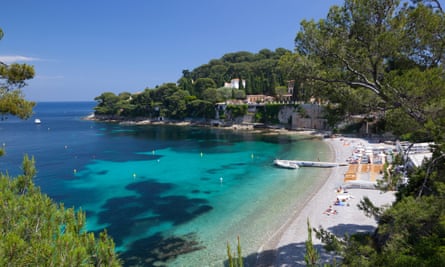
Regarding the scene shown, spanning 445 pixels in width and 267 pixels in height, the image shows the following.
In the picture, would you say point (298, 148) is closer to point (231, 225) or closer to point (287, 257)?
point (231, 225)

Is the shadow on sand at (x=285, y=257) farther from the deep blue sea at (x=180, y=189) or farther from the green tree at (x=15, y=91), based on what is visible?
the green tree at (x=15, y=91)

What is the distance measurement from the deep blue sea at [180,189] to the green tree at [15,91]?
7476 mm

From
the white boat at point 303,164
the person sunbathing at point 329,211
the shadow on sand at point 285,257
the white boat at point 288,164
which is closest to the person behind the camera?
the shadow on sand at point 285,257

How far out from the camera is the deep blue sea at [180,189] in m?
14.0

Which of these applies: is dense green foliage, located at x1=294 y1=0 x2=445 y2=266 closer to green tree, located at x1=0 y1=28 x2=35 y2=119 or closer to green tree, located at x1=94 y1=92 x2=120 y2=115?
green tree, located at x1=0 y1=28 x2=35 y2=119

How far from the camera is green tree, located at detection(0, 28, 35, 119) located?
322 inches

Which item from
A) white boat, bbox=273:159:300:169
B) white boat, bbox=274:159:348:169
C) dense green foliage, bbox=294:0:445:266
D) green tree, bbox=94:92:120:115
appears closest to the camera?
dense green foliage, bbox=294:0:445:266

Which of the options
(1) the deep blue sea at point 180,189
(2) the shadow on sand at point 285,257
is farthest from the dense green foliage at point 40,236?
(2) the shadow on sand at point 285,257

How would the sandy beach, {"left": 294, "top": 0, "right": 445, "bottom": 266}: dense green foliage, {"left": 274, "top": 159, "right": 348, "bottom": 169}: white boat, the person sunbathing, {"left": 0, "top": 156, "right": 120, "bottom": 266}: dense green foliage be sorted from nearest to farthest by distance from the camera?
{"left": 0, "top": 156, "right": 120, "bottom": 266}: dense green foliage
{"left": 294, "top": 0, "right": 445, "bottom": 266}: dense green foliage
the sandy beach
the person sunbathing
{"left": 274, "top": 159, "right": 348, "bottom": 169}: white boat

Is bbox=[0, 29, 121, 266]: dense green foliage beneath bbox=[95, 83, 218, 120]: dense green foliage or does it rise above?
beneath

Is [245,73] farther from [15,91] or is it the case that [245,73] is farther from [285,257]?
[15,91]

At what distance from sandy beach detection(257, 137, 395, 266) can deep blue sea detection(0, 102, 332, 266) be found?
24.5 inches

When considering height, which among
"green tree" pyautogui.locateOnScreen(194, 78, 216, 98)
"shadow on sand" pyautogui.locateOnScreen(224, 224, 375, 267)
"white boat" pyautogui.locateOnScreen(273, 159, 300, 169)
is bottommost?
"shadow on sand" pyautogui.locateOnScreen(224, 224, 375, 267)

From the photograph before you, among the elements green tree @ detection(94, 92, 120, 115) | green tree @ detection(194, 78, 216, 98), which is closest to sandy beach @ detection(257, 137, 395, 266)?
green tree @ detection(194, 78, 216, 98)
